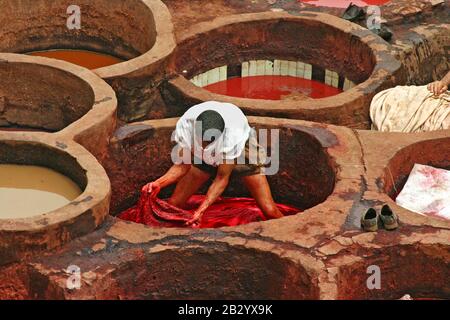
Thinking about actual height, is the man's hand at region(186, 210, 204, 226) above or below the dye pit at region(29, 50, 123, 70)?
below

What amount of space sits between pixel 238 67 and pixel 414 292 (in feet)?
14.5

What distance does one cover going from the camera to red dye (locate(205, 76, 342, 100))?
14.6 metres

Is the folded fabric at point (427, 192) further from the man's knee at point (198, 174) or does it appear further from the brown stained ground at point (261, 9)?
the brown stained ground at point (261, 9)

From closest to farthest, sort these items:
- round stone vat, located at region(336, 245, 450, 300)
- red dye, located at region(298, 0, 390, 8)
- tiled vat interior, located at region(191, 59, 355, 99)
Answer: round stone vat, located at region(336, 245, 450, 300), tiled vat interior, located at region(191, 59, 355, 99), red dye, located at region(298, 0, 390, 8)

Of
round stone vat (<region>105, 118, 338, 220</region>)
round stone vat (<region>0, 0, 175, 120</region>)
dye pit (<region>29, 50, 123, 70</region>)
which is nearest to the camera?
round stone vat (<region>105, 118, 338, 220</region>)

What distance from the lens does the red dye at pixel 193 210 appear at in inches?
464

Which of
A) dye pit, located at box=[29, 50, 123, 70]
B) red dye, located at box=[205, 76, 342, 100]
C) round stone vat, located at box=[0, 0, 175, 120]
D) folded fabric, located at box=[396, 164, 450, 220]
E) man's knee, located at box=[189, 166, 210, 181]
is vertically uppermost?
round stone vat, located at box=[0, 0, 175, 120]

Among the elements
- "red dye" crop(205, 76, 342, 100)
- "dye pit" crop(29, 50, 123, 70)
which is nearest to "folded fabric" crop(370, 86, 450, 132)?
"red dye" crop(205, 76, 342, 100)

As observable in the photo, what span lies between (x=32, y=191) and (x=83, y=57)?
3.69 metres

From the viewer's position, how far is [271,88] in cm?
1473

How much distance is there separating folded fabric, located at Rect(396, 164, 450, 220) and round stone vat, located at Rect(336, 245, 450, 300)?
0.85 metres

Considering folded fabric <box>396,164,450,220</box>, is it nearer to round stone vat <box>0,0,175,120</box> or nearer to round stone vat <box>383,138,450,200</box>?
round stone vat <box>383,138,450,200</box>

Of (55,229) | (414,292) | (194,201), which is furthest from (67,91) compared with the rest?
(414,292)

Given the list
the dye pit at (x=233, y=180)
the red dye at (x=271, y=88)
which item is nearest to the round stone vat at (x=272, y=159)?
the dye pit at (x=233, y=180)
